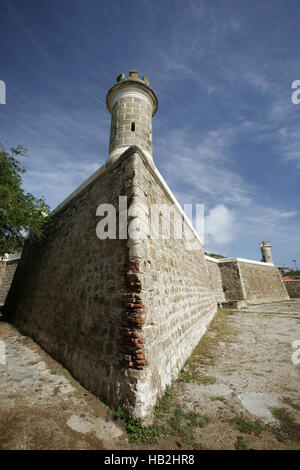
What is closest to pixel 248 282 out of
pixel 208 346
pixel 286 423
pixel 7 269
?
pixel 208 346

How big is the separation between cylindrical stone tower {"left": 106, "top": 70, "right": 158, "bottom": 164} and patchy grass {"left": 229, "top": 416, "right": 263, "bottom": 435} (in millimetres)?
6010

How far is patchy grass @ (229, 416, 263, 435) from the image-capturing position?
2.35 m

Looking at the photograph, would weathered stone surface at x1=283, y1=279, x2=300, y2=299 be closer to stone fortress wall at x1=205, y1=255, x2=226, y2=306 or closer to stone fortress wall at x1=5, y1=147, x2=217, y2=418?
stone fortress wall at x1=205, y1=255, x2=226, y2=306

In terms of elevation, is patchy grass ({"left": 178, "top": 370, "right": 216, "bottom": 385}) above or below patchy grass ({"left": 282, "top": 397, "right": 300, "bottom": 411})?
above

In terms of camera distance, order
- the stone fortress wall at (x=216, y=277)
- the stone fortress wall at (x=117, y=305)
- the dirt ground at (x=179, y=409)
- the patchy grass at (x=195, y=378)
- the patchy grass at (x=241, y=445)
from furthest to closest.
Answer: the stone fortress wall at (x=216, y=277)
the patchy grass at (x=195, y=378)
the stone fortress wall at (x=117, y=305)
the dirt ground at (x=179, y=409)
the patchy grass at (x=241, y=445)

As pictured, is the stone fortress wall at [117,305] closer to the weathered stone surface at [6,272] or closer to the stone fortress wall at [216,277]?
the stone fortress wall at [216,277]

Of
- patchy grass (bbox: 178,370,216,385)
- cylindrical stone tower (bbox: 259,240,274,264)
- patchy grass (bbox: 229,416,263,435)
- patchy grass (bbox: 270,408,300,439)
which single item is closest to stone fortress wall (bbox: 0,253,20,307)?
patchy grass (bbox: 178,370,216,385)

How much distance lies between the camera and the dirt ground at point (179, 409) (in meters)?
2.21

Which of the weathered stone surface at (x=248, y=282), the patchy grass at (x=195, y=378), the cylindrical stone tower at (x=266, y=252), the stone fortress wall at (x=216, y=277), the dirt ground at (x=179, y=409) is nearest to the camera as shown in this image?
the dirt ground at (x=179, y=409)

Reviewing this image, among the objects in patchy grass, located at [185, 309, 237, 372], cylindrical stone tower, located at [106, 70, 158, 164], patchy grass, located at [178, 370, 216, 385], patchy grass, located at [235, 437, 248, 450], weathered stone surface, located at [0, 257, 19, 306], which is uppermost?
cylindrical stone tower, located at [106, 70, 158, 164]

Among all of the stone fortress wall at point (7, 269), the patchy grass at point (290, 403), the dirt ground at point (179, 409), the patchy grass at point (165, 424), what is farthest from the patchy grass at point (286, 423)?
the stone fortress wall at point (7, 269)

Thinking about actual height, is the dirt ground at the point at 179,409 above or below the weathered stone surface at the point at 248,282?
below

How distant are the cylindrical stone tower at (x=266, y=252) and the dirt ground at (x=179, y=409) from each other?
28363 millimetres
